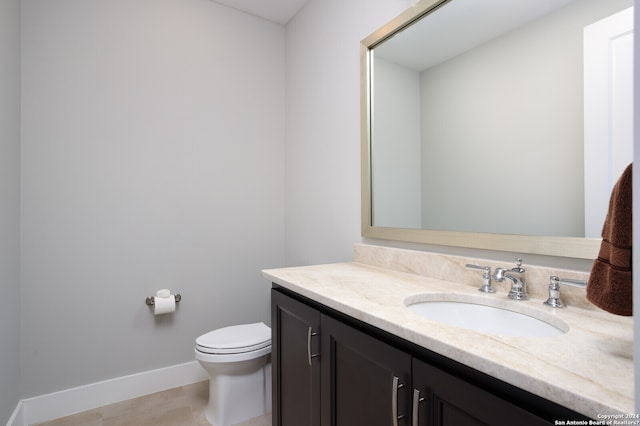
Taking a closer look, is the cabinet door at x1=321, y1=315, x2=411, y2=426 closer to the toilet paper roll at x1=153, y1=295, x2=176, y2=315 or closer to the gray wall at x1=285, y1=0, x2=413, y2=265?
the gray wall at x1=285, y1=0, x2=413, y2=265

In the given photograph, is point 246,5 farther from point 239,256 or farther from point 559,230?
point 559,230

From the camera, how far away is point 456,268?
50.2 inches

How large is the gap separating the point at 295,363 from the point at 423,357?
0.69 m

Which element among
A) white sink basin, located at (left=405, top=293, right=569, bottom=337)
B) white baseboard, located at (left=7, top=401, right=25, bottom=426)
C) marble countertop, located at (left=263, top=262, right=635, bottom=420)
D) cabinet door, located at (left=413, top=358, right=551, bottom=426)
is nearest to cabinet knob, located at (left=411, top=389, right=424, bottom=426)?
cabinet door, located at (left=413, top=358, right=551, bottom=426)

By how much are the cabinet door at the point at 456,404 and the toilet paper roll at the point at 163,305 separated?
171 centimetres

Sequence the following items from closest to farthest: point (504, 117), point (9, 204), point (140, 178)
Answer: point (504, 117) → point (9, 204) → point (140, 178)

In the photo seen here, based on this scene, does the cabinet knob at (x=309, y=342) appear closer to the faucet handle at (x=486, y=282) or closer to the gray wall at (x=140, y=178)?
the faucet handle at (x=486, y=282)

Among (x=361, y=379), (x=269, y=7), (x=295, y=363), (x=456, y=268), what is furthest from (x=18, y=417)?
(x=269, y=7)

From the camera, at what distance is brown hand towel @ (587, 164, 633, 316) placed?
24.5 inches

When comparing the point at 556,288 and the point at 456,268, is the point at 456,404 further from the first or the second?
the point at 456,268

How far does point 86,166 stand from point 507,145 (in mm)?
2159

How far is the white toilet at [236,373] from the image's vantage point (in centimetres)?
170

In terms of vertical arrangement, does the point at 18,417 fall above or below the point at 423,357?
below

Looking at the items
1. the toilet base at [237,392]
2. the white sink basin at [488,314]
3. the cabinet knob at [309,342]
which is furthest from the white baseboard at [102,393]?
the white sink basin at [488,314]
